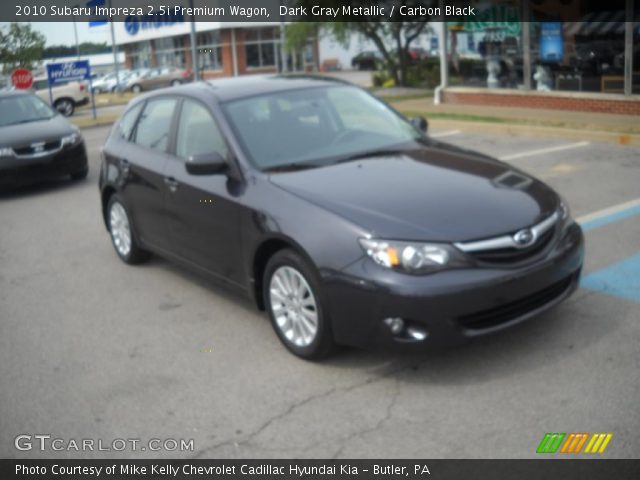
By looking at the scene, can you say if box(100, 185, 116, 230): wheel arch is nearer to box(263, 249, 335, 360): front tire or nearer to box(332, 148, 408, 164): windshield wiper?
box(332, 148, 408, 164): windshield wiper

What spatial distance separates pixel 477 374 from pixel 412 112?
13.7m

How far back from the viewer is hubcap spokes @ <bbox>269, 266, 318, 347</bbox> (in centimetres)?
462

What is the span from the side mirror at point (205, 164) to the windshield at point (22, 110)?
8.33 metres

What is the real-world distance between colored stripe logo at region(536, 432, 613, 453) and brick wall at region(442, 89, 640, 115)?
12.0 metres

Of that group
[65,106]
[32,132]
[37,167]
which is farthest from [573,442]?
[65,106]

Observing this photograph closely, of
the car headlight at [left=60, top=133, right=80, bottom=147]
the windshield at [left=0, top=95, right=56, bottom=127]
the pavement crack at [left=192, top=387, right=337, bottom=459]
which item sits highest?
the windshield at [left=0, top=95, right=56, bottom=127]

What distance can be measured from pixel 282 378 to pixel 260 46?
52.2 metres

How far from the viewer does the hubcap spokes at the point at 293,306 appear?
462 centimetres

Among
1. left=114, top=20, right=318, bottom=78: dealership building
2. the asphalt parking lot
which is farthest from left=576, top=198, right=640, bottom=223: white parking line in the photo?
left=114, top=20, right=318, bottom=78: dealership building

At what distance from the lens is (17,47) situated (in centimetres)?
2884

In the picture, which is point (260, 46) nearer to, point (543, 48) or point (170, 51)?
point (170, 51)

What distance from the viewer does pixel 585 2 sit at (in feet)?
51.2

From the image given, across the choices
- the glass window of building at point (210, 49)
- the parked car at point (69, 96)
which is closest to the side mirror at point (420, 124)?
the parked car at point (69, 96)

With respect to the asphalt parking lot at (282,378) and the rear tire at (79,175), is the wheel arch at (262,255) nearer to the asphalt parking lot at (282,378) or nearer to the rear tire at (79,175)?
the asphalt parking lot at (282,378)
